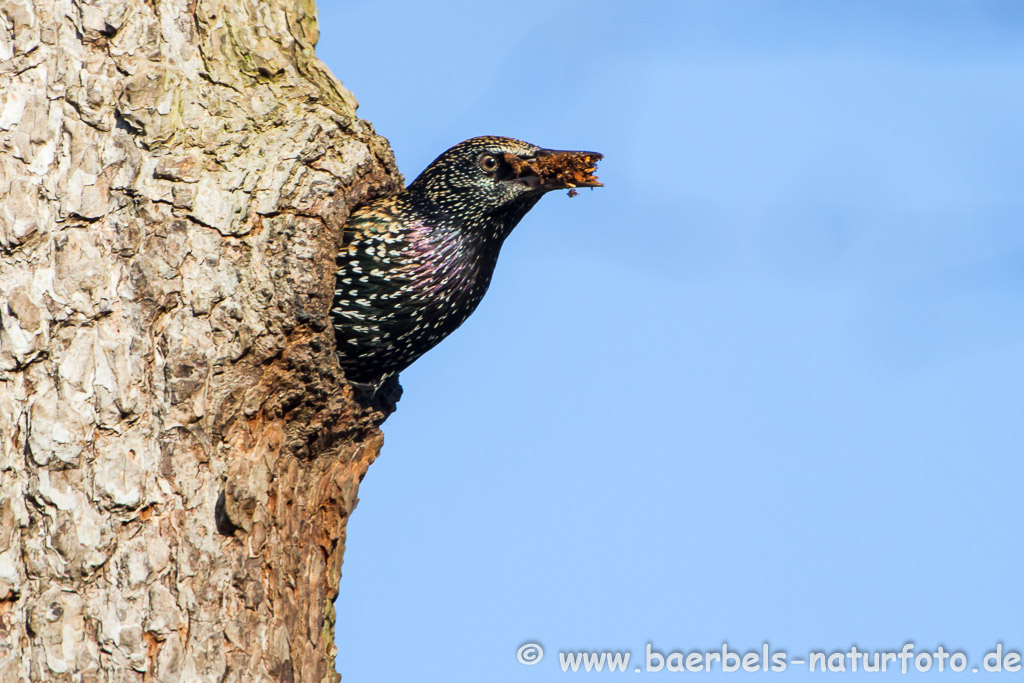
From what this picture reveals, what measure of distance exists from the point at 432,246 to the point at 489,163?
16.1 inches

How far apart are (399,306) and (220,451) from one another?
0.83m

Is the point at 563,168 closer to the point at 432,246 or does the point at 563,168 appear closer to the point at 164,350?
the point at 432,246

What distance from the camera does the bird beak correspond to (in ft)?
14.2

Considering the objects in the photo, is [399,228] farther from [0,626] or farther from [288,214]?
[0,626]

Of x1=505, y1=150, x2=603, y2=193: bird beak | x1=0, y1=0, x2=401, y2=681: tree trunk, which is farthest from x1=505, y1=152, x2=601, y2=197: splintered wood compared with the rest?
x1=0, y1=0, x2=401, y2=681: tree trunk

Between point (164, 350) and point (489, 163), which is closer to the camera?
point (164, 350)

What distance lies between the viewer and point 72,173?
3809mm

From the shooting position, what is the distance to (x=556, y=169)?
4363mm

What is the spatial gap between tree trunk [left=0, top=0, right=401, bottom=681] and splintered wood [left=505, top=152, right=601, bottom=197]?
65 centimetres

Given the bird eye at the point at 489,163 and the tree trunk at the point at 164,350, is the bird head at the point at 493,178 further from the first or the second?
the tree trunk at the point at 164,350

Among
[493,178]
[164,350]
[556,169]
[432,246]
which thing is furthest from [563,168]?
[164,350]

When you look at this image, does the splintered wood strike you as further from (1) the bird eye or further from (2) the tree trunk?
(2) the tree trunk

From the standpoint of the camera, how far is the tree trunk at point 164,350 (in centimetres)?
356

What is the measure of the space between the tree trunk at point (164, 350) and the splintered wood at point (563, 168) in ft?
2.12
